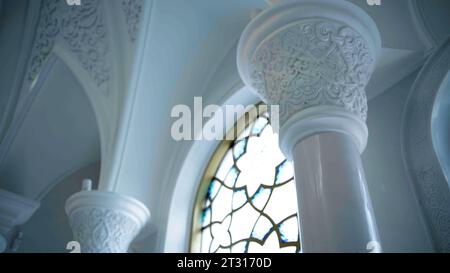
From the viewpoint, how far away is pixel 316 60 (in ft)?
10.2

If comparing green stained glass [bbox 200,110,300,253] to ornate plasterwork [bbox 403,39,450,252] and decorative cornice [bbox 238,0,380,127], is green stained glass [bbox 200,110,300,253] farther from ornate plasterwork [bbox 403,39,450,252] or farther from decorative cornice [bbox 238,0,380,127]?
decorative cornice [bbox 238,0,380,127]

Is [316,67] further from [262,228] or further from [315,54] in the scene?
[262,228]

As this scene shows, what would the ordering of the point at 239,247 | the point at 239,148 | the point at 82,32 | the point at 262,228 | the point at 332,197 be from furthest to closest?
the point at 82,32 → the point at 239,148 → the point at 239,247 → the point at 262,228 → the point at 332,197

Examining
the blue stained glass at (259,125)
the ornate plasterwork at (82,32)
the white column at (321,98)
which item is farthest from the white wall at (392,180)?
the ornate plasterwork at (82,32)

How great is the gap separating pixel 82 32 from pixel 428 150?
417 cm

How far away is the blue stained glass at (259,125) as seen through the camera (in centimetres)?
565

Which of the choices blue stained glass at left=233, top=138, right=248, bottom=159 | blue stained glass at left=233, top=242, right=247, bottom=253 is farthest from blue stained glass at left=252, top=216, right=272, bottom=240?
blue stained glass at left=233, top=138, right=248, bottom=159

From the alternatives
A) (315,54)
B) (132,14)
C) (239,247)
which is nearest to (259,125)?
(239,247)

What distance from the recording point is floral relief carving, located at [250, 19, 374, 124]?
9.96 feet

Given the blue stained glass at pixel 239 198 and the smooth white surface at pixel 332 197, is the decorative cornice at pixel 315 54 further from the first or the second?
the blue stained glass at pixel 239 198

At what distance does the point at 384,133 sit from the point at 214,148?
2.46 m

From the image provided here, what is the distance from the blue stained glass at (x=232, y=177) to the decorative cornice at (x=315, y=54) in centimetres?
242

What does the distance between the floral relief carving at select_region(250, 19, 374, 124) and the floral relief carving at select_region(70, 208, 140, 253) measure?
2573mm
